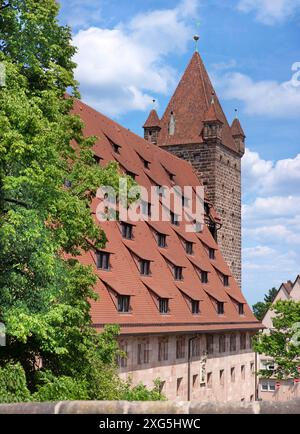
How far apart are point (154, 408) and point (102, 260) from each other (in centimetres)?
2335

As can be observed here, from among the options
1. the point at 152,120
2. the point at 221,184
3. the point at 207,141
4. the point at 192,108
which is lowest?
the point at 221,184

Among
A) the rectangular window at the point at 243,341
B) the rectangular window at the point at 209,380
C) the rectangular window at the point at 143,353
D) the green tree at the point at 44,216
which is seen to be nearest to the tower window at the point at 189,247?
the rectangular window at the point at 209,380

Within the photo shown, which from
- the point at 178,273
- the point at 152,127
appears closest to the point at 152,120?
the point at 152,127

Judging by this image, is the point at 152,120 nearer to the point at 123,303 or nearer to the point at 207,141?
the point at 207,141

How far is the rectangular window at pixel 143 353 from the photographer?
29.1m

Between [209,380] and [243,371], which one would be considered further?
[243,371]

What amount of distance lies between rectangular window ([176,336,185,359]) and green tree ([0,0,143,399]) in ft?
47.3

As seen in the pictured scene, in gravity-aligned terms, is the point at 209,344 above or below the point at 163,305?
below

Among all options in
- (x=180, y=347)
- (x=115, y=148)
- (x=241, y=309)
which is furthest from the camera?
(x=241, y=309)

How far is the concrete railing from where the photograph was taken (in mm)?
5379

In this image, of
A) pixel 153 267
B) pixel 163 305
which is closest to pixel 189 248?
pixel 153 267

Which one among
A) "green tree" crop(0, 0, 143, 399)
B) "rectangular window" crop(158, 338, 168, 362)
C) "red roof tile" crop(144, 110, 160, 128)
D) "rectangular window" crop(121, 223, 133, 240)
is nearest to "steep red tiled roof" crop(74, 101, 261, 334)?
"rectangular window" crop(121, 223, 133, 240)

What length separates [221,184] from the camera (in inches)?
1921

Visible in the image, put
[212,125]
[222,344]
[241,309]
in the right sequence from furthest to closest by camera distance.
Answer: [212,125]
[241,309]
[222,344]
